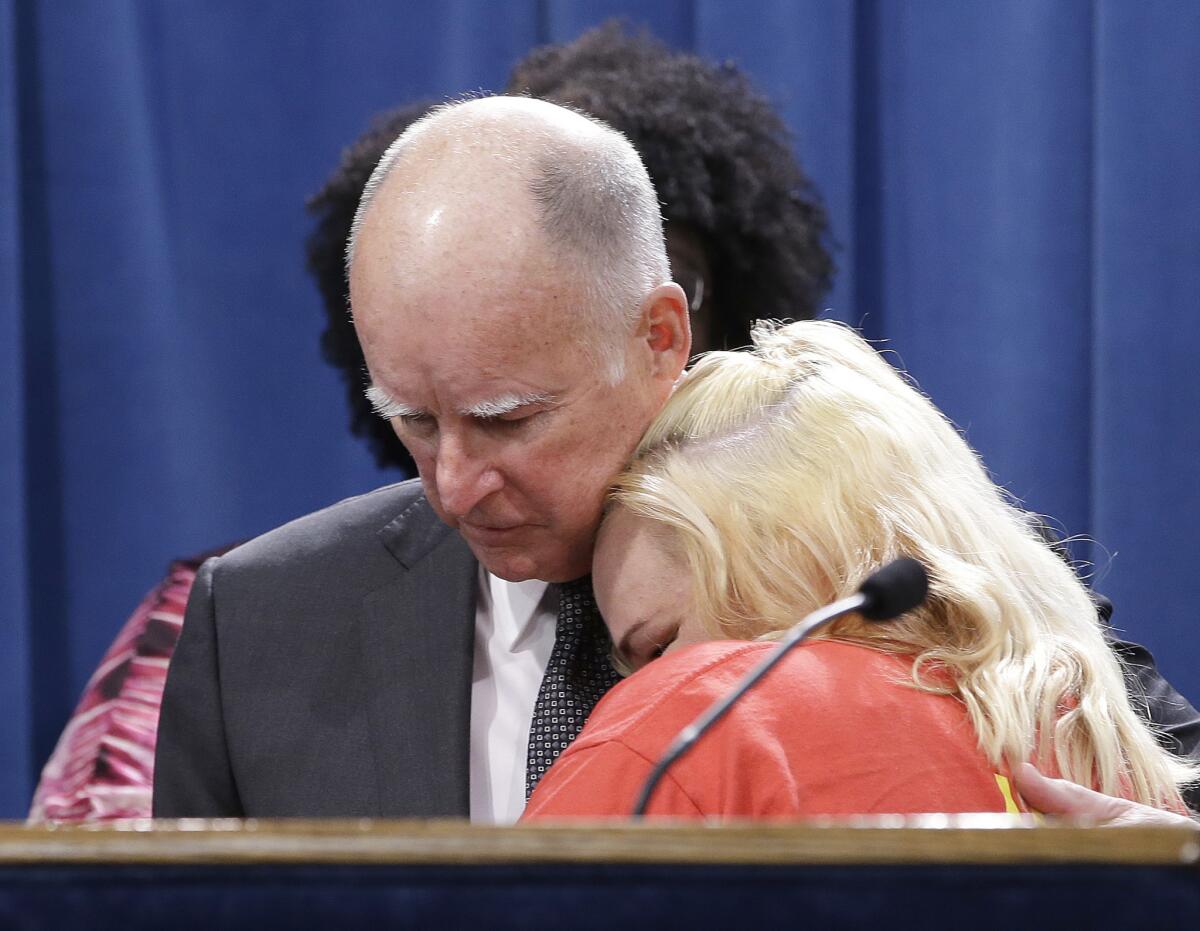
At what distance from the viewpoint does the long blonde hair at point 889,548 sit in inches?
40.6

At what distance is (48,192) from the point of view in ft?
8.32

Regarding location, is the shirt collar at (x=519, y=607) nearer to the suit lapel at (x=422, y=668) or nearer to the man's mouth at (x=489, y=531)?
the suit lapel at (x=422, y=668)

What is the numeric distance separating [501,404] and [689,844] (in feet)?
2.49

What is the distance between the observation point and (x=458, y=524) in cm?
134

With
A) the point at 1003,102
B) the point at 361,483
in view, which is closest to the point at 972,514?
the point at 1003,102

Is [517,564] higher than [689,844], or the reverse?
[689,844]

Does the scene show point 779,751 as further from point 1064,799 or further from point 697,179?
point 697,179

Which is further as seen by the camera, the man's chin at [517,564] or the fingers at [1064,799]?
the man's chin at [517,564]

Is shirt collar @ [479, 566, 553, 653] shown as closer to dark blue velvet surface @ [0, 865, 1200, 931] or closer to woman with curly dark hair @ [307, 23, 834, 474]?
woman with curly dark hair @ [307, 23, 834, 474]

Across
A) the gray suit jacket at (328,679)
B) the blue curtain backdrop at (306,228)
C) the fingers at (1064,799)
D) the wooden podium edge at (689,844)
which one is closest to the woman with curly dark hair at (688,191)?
the blue curtain backdrop at (306,228)

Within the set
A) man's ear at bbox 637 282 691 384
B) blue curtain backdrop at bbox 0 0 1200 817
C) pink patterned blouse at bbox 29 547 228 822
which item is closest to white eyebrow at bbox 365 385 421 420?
man's ear at bbox 637 282 691 384

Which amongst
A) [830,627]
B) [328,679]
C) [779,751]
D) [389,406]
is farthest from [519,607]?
[779,751]

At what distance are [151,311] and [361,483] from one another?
1.44ft

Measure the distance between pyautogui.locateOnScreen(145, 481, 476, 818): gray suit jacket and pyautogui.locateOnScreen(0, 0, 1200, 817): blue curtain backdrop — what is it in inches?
41.0
